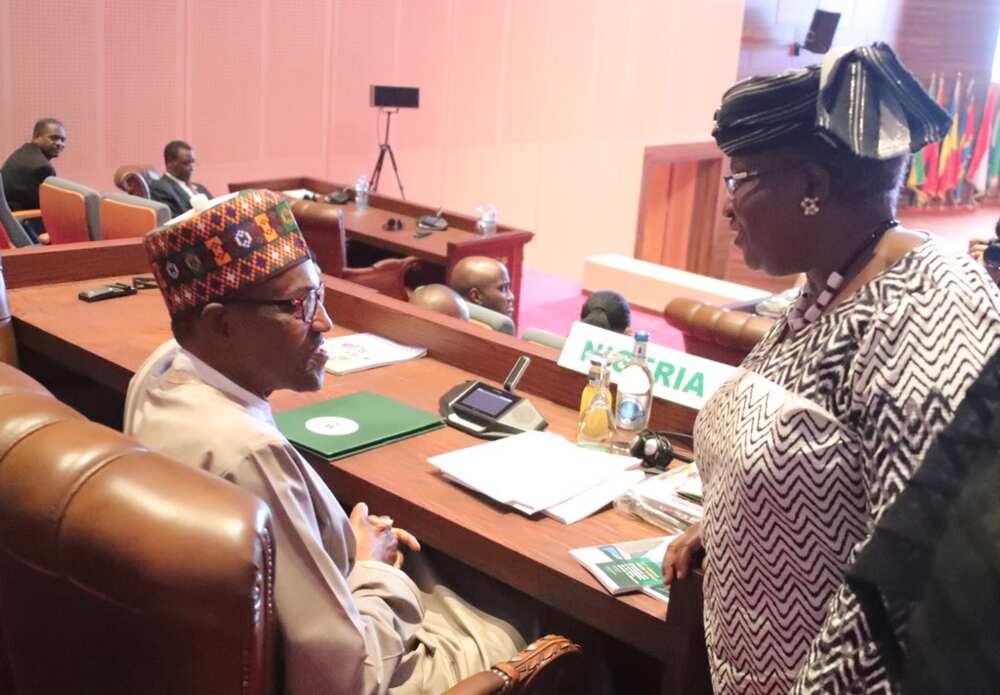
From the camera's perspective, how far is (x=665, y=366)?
2.06 metres

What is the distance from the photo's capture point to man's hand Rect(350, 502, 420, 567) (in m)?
1.62

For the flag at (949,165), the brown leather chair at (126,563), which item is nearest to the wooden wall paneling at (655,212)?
the flag at (949,165)

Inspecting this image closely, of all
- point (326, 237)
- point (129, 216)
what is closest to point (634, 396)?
point (129, 216)

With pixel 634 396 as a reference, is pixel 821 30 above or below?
above

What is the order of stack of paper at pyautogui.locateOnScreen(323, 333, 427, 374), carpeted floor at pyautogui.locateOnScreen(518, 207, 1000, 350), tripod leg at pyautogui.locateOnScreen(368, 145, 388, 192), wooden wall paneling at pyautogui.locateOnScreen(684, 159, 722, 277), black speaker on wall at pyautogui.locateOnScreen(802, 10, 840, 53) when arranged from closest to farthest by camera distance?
stack of paper at pyautogui.locateOnScreen(323, 333, 427, 374) < carpeted floor at pyautogui.locateOnScreen(518, 207, 1000, 350) < tripod leg at pyautogui.locateOnScreen(368, 145, 388, 192) < black speaker on wall at pyautogui.locateOnScreen(802, 10, 840, 53) < wooden wall paneling at pyautogui.locateOnScreen(684, 159, 722, 277)

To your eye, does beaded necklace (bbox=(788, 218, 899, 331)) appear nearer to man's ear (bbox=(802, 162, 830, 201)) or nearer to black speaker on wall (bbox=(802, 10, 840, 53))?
man's ear (bbox=(802, 162, 830, 201))

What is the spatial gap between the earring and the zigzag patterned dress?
0.37ft

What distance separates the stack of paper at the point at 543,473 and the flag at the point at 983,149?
1465cm

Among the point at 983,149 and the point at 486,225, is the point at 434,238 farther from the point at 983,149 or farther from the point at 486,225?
the point at 983,149

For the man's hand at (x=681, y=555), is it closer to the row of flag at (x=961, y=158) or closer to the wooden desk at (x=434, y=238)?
the wooden desk at (x=434, y=238)

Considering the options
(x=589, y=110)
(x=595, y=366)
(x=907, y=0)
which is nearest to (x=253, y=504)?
(x=595, y=366)

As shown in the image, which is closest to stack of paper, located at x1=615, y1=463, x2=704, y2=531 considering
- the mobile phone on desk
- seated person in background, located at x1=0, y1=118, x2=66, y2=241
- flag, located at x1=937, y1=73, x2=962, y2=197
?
the mobile phone on desk

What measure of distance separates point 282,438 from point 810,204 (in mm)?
743

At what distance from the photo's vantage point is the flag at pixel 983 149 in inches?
574
